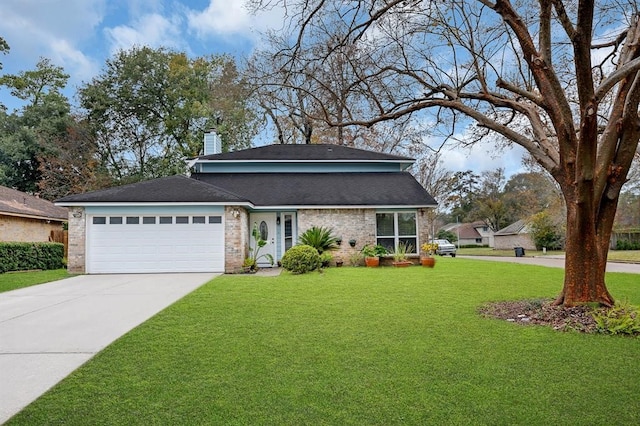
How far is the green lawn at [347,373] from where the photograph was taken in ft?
11.4

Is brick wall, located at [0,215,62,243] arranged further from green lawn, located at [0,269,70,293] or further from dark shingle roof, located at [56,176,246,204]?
dark shingle roof, located at [56,176,246,204]

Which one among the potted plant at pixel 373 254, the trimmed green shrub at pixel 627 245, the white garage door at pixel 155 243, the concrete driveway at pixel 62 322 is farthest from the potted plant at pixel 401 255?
the trimmed green shrub at pixel 627 245

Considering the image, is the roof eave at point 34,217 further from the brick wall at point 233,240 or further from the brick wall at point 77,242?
the brick wall at point 233,240

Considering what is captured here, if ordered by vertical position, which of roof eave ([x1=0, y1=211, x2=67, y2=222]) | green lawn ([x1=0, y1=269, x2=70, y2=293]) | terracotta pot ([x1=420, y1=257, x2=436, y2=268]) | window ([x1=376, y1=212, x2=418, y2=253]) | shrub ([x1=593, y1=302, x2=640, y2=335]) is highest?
roof eave ([x1=0, y1=211, x2=67, y2=222])

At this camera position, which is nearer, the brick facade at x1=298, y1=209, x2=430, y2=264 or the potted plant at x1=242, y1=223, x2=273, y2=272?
the potted plant at x1=242, y1=223, x2=273, y2=272

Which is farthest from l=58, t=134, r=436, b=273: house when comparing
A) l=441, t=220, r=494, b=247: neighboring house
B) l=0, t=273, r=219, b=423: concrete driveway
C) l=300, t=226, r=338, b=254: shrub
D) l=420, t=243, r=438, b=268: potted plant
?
l=441, t=220, r=494, b=247: neighboring house

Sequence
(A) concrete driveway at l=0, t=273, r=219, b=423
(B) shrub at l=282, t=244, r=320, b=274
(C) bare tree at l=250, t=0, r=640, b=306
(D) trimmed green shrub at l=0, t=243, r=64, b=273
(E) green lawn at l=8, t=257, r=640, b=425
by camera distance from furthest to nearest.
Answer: (D) trimmed green shrub at l=0, t=243, r=64, b=273, (B) shrub at l=282, t=244, r=320, b=274, (C) bare tree at l=250, t=0, r=640, b=306, (A) concrete driveway at l=0, t=273, r=219, b=423, (E) green lawn at l=8, t=257, r=640, b=425

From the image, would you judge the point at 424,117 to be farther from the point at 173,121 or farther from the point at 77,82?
the point at 77,82

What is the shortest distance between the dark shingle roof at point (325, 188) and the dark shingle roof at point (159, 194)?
6.79ft

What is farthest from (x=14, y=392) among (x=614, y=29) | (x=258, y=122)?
(x=258, y=122)

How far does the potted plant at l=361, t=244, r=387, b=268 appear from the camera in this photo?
16641 millimetres

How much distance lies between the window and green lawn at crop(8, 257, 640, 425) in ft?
33.0

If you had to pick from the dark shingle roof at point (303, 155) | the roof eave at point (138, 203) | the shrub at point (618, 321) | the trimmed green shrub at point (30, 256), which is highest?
the dark shingle roof at point (303, 155)

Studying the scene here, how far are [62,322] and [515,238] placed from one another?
152 ft
